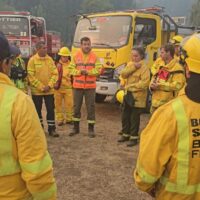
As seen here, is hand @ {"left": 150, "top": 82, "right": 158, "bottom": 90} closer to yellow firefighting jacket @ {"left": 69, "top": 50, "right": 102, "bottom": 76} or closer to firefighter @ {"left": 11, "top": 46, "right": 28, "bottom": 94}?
yellow firefighting jacket @ {"left": 69, "top": 50, "right": 102, "bottom": 76}

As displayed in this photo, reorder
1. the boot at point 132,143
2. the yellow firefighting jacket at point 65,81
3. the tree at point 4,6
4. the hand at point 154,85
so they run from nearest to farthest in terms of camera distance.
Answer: the hand at point 154,85 < the boot at point 132,143 < the yellow firefighting jacket at point 65,81 < the tree at point 4,6

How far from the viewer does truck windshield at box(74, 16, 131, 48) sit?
9438mm

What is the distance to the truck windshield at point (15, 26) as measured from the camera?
16.8m

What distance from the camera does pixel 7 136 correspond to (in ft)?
6.57

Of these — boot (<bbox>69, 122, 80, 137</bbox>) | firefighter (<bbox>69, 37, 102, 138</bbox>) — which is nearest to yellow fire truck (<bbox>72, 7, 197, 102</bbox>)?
boot (<bbox>69, 122, 80, 137</bbox>)

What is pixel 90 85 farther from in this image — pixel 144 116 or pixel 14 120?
pixel 14 120

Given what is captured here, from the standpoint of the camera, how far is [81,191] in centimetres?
486

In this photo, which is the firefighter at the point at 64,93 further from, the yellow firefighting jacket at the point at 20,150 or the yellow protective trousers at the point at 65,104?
the yellow firefighting jacket at the point at 20,150

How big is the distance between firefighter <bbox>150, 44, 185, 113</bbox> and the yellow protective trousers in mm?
2595

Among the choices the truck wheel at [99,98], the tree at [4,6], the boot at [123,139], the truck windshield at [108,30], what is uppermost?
the tree at [4,6]

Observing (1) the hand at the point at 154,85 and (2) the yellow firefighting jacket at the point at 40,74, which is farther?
(2) the yellow firefighting jacket at the point at 40,74

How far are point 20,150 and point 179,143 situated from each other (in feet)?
2.69

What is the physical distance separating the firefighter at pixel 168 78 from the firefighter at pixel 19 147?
4139 millimetres

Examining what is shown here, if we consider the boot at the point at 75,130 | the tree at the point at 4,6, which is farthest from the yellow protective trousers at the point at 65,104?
the tree at the point at 4,6
